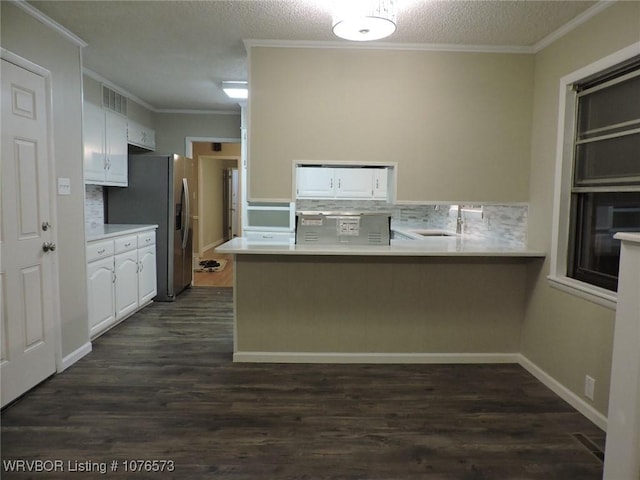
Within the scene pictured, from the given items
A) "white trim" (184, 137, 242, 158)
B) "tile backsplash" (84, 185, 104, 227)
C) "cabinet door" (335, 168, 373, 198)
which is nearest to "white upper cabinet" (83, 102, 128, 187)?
"tile backsplash" (84, 185, 104, 227)

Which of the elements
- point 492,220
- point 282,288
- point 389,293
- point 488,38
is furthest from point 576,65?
point 282,288

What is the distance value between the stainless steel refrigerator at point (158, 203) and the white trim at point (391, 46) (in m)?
2.27

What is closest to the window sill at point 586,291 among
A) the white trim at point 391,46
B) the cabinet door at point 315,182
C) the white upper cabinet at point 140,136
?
the white trim at point 391,46

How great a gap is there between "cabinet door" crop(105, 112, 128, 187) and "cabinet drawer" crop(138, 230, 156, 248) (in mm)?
615

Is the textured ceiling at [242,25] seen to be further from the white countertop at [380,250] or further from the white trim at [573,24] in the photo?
the white countertop at [380,250]

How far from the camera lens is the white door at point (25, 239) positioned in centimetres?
240

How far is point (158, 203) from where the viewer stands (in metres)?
4.88

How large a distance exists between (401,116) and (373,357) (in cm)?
184

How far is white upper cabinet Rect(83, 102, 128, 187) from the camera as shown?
4.00 meters

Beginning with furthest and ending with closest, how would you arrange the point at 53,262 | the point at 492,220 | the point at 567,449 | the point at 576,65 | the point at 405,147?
the point at 492,220 → the point at 405,147 → the point at 53,262 → the point at 576,65 → the point at 567,449

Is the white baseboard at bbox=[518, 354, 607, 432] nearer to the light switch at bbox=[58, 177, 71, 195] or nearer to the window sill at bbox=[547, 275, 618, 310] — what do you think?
the window sill at bbox=[547, 275, 618, 310]

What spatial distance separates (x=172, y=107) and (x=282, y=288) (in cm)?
357

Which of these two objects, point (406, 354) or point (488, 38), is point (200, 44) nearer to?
point (488, 38)

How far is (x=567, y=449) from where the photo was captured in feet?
7.04
